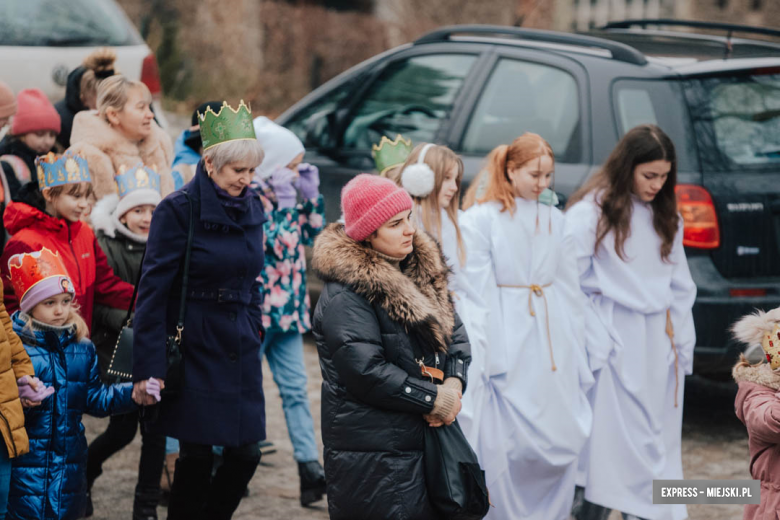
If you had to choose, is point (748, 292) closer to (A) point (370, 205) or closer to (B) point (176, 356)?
(A) point (370, 205)

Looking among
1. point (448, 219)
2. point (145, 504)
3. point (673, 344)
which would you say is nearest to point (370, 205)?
point (448, 219)

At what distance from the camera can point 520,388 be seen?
196 inches

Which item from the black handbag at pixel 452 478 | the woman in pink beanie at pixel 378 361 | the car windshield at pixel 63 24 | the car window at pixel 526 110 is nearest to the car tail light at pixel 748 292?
→ the car window at pixel 526 110

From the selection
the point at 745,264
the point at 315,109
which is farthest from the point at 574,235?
the point at 315,109

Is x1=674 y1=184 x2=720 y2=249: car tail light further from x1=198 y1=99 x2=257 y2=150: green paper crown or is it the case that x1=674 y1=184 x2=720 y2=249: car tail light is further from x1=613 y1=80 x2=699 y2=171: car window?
x1=198 y1=99 x2=257 y2=150: green paper crown

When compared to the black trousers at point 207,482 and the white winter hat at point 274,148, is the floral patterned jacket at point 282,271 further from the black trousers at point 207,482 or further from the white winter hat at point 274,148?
the black trousers at point 207,482

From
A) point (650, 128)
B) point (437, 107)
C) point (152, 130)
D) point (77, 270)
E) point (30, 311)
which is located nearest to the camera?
point (30, 311)

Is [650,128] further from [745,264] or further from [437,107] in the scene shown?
[437,107]

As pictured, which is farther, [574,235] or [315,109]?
[315,109]

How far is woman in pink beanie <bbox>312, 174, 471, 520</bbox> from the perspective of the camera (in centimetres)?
361

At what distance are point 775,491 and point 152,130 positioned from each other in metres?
3.51

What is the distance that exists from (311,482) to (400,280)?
1.83 m

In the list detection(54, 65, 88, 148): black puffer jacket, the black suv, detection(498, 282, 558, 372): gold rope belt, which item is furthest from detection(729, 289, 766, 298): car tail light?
detection(54, 65, 88, 148): black puffer jacket

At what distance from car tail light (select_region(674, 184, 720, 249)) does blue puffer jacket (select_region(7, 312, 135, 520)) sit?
3.02 m
